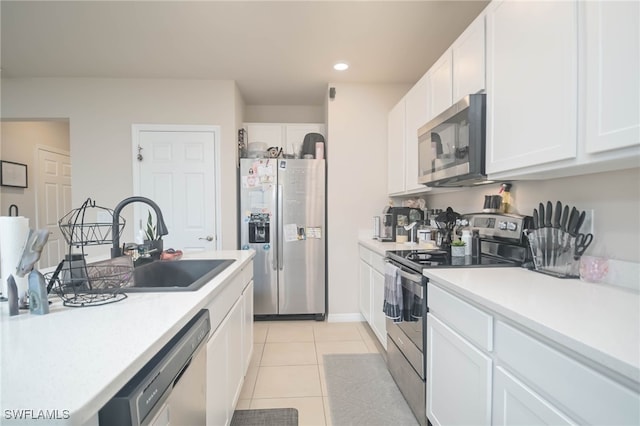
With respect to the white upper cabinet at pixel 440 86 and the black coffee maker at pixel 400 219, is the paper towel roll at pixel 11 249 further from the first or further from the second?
the black coffee maker at pixel 400 219

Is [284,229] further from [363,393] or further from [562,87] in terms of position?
[562,87]

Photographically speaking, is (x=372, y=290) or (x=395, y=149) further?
(x=395, y=149)

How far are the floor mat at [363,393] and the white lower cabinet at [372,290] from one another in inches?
9.5

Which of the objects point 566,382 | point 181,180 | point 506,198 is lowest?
point 566,382

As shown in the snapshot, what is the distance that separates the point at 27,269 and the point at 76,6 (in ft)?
7.49

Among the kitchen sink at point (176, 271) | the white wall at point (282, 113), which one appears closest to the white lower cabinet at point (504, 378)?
the kitchen sink at point (176, 271)

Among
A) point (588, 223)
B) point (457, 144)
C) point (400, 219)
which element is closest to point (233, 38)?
point (457, 144)

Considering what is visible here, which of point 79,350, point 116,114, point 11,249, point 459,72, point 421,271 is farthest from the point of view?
point 116,114

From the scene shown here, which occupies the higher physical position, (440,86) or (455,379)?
(440,86)

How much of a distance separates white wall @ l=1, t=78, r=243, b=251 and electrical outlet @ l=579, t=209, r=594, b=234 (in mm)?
2990

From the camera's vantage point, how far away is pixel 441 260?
76.7 inches

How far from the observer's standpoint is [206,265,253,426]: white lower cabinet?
1.24 meters

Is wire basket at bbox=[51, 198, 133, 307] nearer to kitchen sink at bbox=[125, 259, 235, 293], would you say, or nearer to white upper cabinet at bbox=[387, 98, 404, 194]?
kitchen sink at bbox=[125, 259, 235, 293]

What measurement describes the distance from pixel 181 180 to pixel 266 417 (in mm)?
2563
